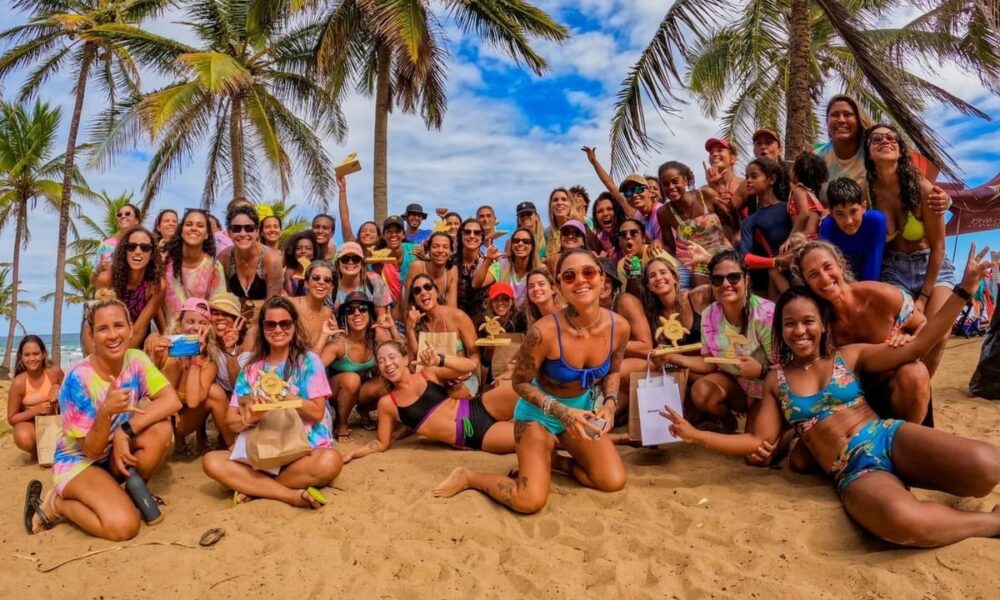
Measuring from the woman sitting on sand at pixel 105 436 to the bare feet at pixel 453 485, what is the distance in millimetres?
1956

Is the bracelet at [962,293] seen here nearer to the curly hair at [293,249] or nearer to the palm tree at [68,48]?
the curly hair at [293,249]

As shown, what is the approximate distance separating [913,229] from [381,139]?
477 inches

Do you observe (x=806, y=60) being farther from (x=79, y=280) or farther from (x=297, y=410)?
(x=79, y=280)

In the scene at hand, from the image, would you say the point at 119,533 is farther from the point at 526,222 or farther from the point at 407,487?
the point at 526,222

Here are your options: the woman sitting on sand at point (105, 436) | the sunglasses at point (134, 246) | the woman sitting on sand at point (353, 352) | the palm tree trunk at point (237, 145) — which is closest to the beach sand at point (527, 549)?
the woman sitting on sand at point (105, 436)

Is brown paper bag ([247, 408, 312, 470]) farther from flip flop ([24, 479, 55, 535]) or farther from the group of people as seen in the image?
flip flop ([24, 479, 55, 535])

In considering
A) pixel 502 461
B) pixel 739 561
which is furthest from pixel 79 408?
pixel 739 561

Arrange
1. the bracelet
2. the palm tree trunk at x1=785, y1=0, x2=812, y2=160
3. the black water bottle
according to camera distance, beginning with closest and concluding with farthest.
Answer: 1. the bracelet
2. the black water bottle
3. the palm tree trunk at x1=785, y1=0, x2=812, y2=160

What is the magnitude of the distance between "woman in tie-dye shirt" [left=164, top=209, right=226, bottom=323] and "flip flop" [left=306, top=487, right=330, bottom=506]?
2468 mm

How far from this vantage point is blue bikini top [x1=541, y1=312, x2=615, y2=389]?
402cm

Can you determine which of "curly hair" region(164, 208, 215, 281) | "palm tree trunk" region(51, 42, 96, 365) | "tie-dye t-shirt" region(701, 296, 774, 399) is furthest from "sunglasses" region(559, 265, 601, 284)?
"palm tree trunk" region(51, 42, 96, 365)

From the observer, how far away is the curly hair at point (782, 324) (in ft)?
12.5

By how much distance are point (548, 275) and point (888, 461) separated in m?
3.08

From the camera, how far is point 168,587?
332cm
